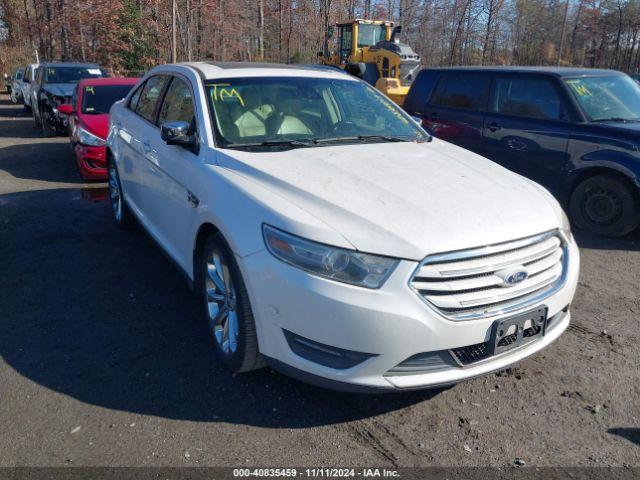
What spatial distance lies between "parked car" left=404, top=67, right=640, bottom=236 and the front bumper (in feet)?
13.1

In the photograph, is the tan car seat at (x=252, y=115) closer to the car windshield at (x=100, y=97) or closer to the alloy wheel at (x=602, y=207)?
the alloy wheel at (x=602, y=207)

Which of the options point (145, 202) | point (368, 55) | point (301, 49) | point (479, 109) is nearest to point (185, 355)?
point (145, 202)

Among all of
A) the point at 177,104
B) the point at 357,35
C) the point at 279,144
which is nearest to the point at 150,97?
the point at 177,104

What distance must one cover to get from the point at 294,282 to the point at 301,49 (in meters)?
41.6

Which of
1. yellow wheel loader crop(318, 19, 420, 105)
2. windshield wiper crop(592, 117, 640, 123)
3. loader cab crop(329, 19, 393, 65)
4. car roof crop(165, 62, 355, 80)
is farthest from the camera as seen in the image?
loader cab crop(329, 19, 393, 65)

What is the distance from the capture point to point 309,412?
116 inches

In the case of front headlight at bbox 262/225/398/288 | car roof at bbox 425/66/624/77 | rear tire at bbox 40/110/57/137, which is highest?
car roof at bbox 425/66/624/77

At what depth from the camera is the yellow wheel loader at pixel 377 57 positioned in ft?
51.9

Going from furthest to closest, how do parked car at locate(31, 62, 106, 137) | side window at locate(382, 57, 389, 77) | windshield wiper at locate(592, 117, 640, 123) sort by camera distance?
side window at locate(382, 57, 389, 77) < parked car at locate(31, 62, 106, 137) < windshield wiper at locate(592, 117, 640, 123)

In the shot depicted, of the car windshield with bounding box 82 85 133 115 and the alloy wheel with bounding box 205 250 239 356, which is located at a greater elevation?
the car windshield with bounding box 82 85 133 115

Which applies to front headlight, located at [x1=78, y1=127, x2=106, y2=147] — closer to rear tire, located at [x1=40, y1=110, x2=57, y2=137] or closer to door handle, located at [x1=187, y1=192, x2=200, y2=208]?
door handle, located at [x1=187, y1=192, x2=200, y2=208]

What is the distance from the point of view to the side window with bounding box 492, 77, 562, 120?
6371mm

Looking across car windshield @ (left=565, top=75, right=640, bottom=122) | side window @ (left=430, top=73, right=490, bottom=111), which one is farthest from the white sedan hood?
side window @ (left=430, top=73, right=490, bottom=111)

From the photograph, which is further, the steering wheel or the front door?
the steering wheel
